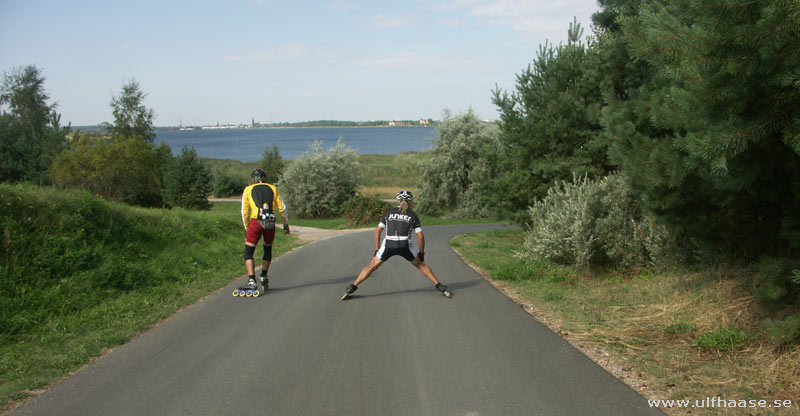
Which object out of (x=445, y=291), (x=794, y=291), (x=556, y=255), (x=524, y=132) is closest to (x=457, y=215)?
(x=524, y=132)

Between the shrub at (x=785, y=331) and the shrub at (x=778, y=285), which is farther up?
the shrub at (x=778, y=285)

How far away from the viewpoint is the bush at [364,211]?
119 feet

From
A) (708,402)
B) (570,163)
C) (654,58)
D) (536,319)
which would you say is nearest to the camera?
(708,402)

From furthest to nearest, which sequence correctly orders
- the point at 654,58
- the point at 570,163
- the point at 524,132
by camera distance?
the point at 524,132 → the point at 570,163 → the point at 654,58

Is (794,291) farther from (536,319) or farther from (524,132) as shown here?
(524,132)

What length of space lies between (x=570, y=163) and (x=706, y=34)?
11264mm

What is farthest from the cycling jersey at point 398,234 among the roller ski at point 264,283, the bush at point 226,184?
the bush at point 226,184

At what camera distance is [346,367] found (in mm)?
5188

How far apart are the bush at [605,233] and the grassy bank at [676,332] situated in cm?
50

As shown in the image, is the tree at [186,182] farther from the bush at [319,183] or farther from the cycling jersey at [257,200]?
the cycling jersey at [257,200]

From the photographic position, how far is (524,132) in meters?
18.2

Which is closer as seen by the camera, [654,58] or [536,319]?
[654,58]

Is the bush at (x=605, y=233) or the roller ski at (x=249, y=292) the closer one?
the roller ski at (x=249, y=292)
